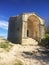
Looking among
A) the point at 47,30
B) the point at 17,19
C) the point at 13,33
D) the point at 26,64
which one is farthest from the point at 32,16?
the point at 26,64

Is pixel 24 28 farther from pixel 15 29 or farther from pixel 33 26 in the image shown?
pixel 33 26

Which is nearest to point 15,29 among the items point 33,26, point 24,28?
point 24,28

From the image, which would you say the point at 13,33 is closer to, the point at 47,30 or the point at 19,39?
the point at 19,39

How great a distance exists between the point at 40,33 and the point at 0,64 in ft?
49.5

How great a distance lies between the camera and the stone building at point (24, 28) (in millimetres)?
23172

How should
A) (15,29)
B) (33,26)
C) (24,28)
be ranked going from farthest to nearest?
(33,26) < (15,29) < (24,28)

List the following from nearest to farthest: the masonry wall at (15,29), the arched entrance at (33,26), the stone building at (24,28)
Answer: the stone building at (24,28)
the masonry wall at (15,29)
the arched entrance at (33,26)

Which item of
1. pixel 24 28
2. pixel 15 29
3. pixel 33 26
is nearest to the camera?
pixel 24 28

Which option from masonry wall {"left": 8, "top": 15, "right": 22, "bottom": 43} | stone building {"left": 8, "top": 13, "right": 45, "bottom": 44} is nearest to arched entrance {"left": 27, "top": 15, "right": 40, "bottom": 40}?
stone building {"left": 8, "top": 13, "right": 45, "bottom": 44}

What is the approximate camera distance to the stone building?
23172 millimetres

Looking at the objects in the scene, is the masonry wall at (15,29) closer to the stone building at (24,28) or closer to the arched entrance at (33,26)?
the stone building at (24,28)

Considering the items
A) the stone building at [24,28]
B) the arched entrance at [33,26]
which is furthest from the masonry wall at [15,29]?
the arched entrance at [33,26]

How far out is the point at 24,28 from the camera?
76.3ft

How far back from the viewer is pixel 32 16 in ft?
84.6
